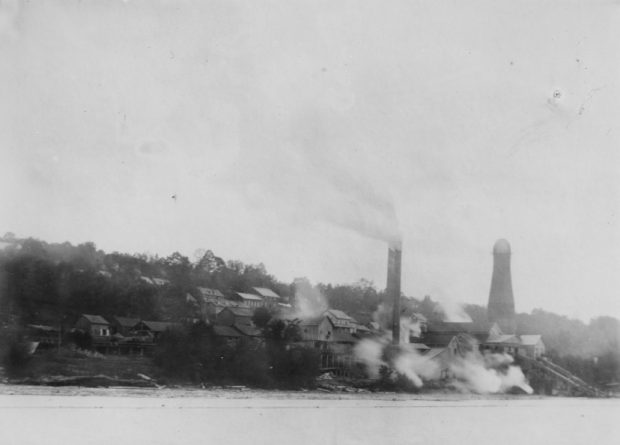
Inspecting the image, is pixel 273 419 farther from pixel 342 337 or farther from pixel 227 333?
pixel 342 337

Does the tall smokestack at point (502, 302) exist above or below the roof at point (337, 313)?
above

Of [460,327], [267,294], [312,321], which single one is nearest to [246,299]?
[267,294]

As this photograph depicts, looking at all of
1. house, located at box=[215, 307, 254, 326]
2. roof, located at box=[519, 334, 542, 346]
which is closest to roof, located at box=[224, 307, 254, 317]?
house, located at box=[215, 307, 254, 326]

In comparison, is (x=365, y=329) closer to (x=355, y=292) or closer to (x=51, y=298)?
(x=355, y=292)

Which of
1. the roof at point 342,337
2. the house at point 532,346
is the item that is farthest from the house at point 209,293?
the house at point 532,346

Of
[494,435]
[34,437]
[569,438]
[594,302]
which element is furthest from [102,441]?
[594,302]

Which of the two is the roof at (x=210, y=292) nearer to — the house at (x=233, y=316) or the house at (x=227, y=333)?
the house at (x=233, y=316)
